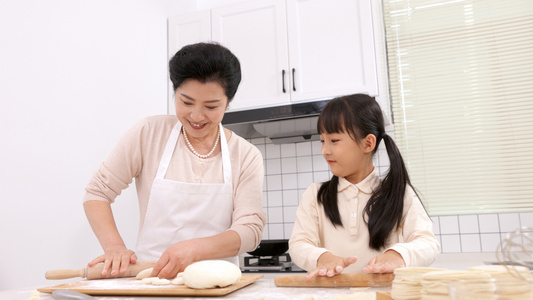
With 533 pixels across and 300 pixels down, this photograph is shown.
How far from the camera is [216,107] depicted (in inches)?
45.9

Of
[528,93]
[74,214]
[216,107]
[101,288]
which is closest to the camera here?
[101,288]

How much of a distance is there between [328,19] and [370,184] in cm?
122

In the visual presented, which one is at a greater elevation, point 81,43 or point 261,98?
point 81,43

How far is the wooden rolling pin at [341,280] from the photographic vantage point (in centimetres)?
84

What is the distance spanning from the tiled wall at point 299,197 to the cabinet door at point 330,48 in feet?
1.42

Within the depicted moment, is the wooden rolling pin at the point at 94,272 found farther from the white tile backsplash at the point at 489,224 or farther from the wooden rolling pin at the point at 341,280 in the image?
the white tile backsplash at the point at 489,224

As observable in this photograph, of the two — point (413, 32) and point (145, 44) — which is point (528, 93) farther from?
point (145, 44)

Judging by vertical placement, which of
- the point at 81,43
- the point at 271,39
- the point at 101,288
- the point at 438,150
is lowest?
the point at 101,288

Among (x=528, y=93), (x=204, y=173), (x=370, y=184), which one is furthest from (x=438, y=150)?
(x=204, y=173)

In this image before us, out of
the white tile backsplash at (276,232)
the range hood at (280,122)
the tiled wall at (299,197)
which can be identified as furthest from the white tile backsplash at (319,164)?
the white tile backsplash at (276,232)

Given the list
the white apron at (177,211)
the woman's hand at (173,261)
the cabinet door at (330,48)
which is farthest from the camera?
the cabinet door at (330,48)

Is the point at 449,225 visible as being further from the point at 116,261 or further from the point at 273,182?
the point at 116,261

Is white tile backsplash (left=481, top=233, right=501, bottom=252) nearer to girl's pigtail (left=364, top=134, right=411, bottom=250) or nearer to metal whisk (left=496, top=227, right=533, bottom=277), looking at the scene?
girl's pigtail (left=364, top=134, right=411, bottom=250)

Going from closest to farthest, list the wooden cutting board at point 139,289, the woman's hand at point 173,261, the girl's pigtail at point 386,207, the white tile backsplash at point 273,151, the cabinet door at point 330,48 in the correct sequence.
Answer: the wooden cutting board at point 139,289, the woman's hand at point 173,261, the girl's pigtail at point 386,207, the cabinet door at point 330,48, the white tile backsplash at point 273,151
